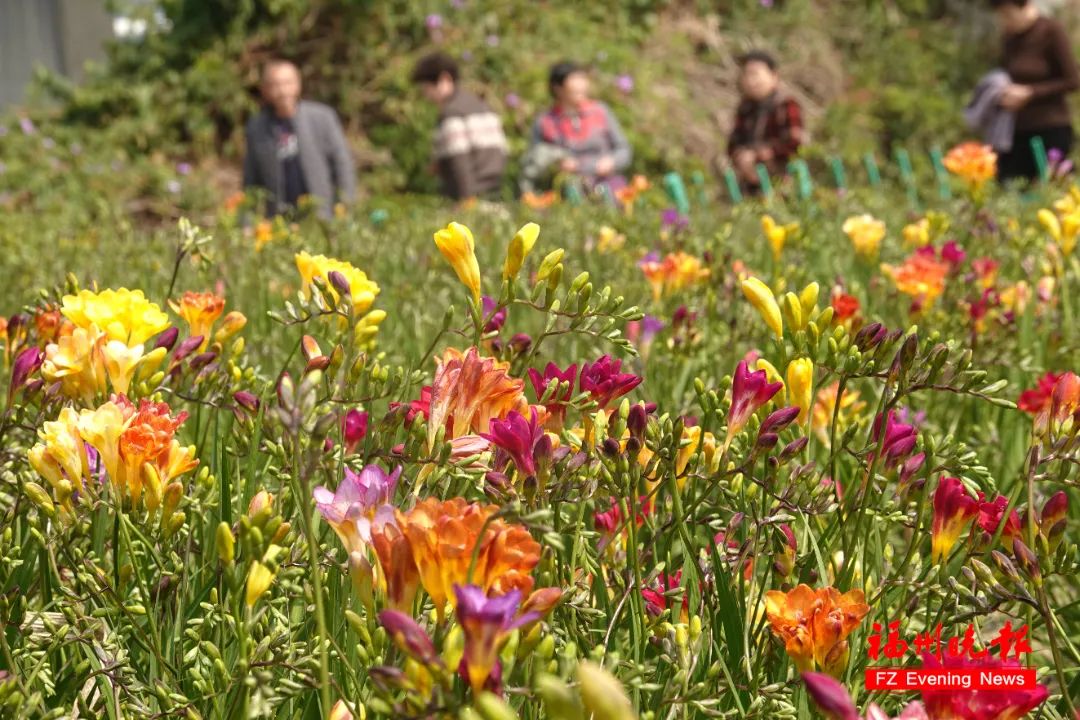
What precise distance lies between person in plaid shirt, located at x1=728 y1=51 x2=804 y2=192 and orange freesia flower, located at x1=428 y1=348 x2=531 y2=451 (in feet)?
19.9

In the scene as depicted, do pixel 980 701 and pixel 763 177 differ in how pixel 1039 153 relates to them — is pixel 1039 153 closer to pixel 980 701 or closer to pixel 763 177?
pixel 763 177

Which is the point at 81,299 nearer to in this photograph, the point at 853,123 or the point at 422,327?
the point at 422,327

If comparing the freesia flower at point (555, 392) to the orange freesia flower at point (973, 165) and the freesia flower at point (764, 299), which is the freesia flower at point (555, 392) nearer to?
the freesia flower at point (764, 299)

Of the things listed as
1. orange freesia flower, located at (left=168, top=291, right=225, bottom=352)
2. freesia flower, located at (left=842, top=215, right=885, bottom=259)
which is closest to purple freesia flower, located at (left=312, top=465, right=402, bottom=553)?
orange freesia flower, located at (left=168, top=291, right=225, bottom=352)

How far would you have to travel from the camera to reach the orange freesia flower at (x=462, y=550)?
0.80 meters

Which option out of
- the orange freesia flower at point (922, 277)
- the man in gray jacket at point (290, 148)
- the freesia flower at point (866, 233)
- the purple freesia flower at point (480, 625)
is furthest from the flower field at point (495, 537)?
the man in gray jacket at point (290, 148)

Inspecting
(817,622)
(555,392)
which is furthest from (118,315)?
(817,622)

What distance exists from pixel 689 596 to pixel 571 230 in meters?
3.04

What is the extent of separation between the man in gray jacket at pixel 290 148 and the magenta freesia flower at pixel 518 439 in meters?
5.77

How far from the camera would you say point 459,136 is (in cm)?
750

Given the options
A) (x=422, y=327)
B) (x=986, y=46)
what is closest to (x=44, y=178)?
(x=422, y=327)

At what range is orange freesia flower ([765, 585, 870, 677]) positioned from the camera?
1007 mm

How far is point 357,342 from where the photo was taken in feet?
4.61

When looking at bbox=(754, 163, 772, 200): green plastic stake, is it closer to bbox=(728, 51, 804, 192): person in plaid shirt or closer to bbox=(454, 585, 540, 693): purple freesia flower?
bbox=(728, 51, 804, 192): person in plaid shirt
